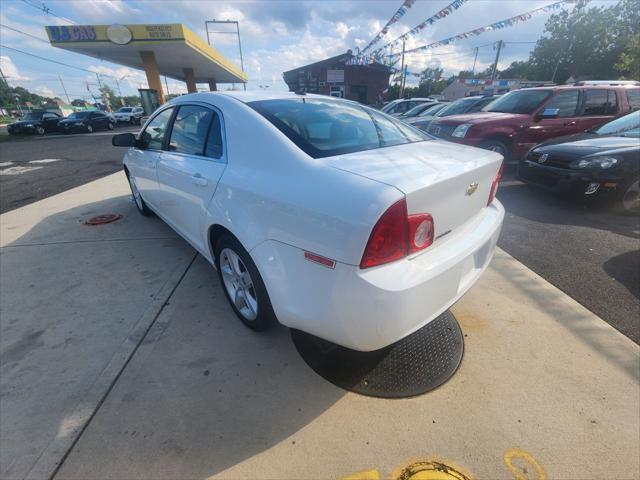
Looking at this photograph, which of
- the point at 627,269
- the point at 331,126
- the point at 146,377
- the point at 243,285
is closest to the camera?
the point at 146,377

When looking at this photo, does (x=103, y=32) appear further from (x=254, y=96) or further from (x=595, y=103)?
(x=595, y=103)

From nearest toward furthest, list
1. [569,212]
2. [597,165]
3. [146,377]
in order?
[146,377], [597,165], [569,212]

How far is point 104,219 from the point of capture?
14.3 feet

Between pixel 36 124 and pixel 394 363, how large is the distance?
25.4 m

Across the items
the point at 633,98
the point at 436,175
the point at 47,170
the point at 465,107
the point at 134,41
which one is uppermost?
the point at 134,41

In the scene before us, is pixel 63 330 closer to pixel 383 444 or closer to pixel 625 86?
pixel 383 444

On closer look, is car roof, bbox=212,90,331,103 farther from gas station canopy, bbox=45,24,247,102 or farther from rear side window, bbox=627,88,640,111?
gas station canopy, bbox=45,24,247,102

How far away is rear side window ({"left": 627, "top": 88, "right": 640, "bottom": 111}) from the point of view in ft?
21.1

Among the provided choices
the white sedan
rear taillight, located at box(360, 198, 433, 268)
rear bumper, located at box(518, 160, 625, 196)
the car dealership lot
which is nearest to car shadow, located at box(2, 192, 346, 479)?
the car dealership lot

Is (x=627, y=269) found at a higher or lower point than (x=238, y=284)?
lower

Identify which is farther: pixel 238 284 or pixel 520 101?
pixel 520 101

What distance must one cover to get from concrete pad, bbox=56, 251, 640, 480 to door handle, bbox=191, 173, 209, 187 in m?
1.04

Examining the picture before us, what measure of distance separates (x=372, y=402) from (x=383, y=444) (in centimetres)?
23

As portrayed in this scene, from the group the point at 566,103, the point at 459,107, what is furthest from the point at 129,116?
the point at 566,103
